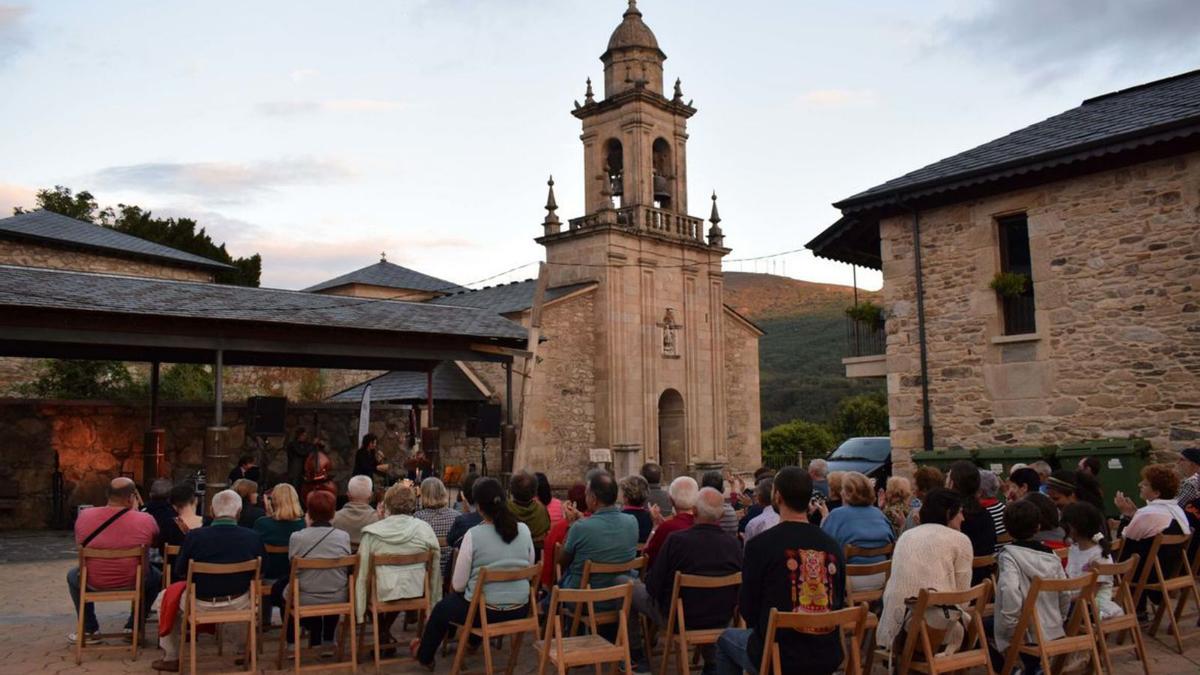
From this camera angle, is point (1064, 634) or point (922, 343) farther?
point (922, 343)

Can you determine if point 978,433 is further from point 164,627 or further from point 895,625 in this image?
point 164,627

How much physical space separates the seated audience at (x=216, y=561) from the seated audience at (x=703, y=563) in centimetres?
255

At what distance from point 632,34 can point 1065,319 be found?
18.3 m

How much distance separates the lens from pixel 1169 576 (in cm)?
648

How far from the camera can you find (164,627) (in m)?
5.61

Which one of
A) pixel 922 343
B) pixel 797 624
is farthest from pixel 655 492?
pixel 922 343

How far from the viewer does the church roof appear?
87.9ft

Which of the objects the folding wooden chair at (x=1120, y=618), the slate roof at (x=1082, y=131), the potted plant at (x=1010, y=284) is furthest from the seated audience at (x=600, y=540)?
the slate roof at (x=1082, y=131)

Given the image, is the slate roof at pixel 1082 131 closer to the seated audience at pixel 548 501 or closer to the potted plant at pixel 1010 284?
the potted plant at pixel 1010 284

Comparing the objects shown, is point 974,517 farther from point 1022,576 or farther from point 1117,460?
point 1117,460

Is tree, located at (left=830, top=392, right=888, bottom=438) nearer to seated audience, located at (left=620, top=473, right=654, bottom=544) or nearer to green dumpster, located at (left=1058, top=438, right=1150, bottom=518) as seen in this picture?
green dumpster, located at (left=1058, top=438, right=1150, bottom=518)

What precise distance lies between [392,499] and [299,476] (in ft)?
34.4

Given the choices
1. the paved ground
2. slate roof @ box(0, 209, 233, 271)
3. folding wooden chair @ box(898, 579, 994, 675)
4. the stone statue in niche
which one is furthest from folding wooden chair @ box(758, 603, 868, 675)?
slate roof @ box(0, 209, 233, 271)

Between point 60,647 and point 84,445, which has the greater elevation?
point 84,445
